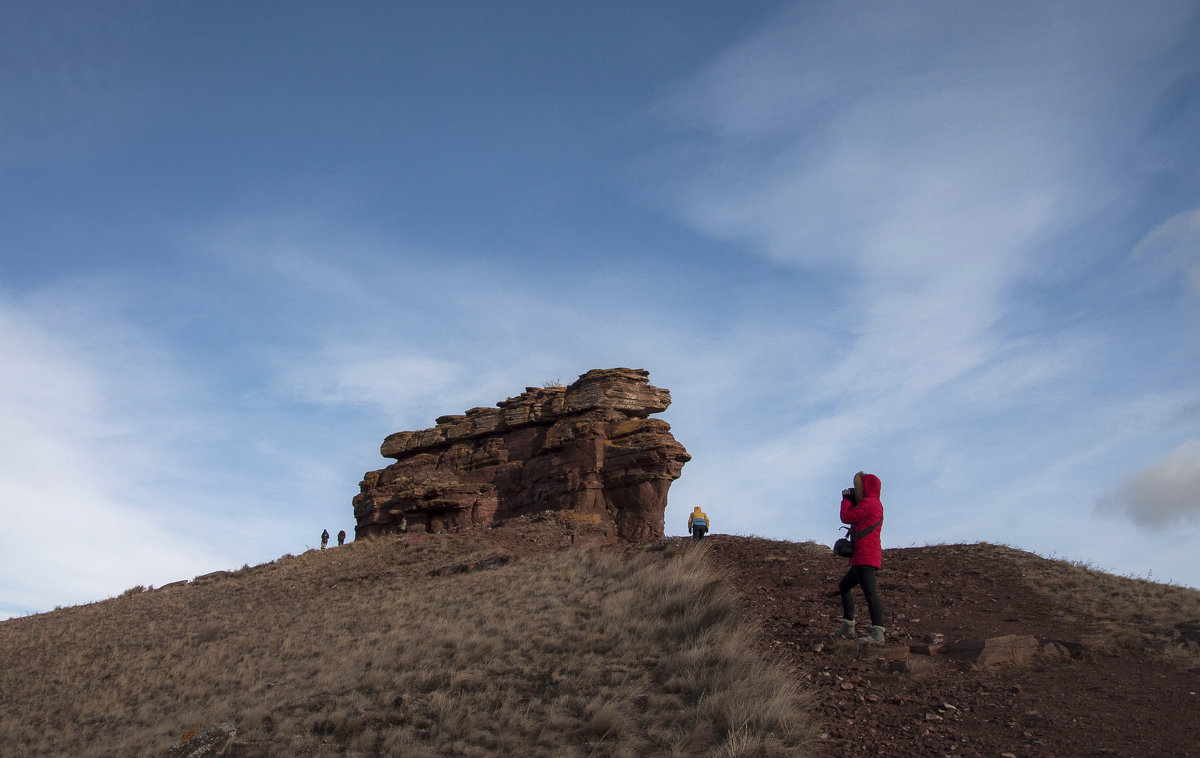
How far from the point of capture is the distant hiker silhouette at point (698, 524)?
2184 centimetres

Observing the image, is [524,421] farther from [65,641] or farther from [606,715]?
[606,715]

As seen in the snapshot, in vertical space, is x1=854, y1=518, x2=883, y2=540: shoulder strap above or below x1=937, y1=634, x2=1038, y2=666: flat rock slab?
above

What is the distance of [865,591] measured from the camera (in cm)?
1101

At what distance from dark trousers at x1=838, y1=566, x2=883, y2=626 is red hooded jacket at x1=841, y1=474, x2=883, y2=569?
113 mm

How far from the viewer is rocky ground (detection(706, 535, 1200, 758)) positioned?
762 centimetres

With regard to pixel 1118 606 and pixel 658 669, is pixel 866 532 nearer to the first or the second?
pixel 658 669

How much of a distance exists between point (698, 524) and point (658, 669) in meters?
10.9

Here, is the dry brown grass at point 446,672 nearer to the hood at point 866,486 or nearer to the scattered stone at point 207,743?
the scattered stone at point 207,743

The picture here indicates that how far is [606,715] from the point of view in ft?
31.3

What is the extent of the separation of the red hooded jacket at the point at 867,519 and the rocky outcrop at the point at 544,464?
1922 centimetres

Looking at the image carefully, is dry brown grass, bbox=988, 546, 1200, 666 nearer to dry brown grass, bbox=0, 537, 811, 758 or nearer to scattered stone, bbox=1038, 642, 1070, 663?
scattered stone, bbox=1038, 642, 1070, 663

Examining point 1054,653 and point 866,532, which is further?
point 866,532

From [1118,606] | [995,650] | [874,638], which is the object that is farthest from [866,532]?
[1118,606]

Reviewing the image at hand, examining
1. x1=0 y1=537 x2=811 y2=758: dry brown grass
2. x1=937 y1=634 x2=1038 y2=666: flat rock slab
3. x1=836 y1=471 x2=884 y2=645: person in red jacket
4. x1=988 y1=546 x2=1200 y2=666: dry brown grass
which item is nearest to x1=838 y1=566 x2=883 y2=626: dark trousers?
x1=836 y1=471 x2=884 y2=645: person in red jacket
